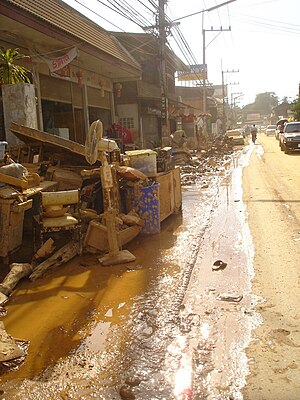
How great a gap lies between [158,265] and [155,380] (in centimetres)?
294

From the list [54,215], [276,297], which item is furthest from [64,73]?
[276,297]

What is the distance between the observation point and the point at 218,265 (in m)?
5.94

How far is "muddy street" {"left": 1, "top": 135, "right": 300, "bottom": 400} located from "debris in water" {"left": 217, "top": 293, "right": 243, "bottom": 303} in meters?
0.01

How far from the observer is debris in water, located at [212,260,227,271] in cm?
583

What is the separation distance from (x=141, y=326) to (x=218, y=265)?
6.67ft

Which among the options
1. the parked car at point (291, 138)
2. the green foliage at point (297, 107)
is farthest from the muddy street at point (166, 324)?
the green foliage at point (297, 107)

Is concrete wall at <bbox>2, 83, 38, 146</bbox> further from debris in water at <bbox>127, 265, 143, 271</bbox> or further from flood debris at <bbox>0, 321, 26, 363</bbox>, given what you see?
flood debris at <bbox>0, 321, 26, 363</bbox>

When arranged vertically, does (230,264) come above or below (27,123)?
below

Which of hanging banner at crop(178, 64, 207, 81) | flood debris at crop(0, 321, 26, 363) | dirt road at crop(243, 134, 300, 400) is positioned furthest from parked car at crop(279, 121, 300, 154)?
flood debris at crop(0, 321, 26, 363)

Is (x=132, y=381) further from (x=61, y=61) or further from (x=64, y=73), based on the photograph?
(x=64, y=73)

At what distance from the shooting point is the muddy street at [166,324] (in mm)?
3223

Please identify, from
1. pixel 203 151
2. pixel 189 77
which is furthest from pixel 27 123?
pixel 189 77

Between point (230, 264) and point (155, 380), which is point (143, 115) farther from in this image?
point (155, 380)

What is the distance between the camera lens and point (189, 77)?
192ft
